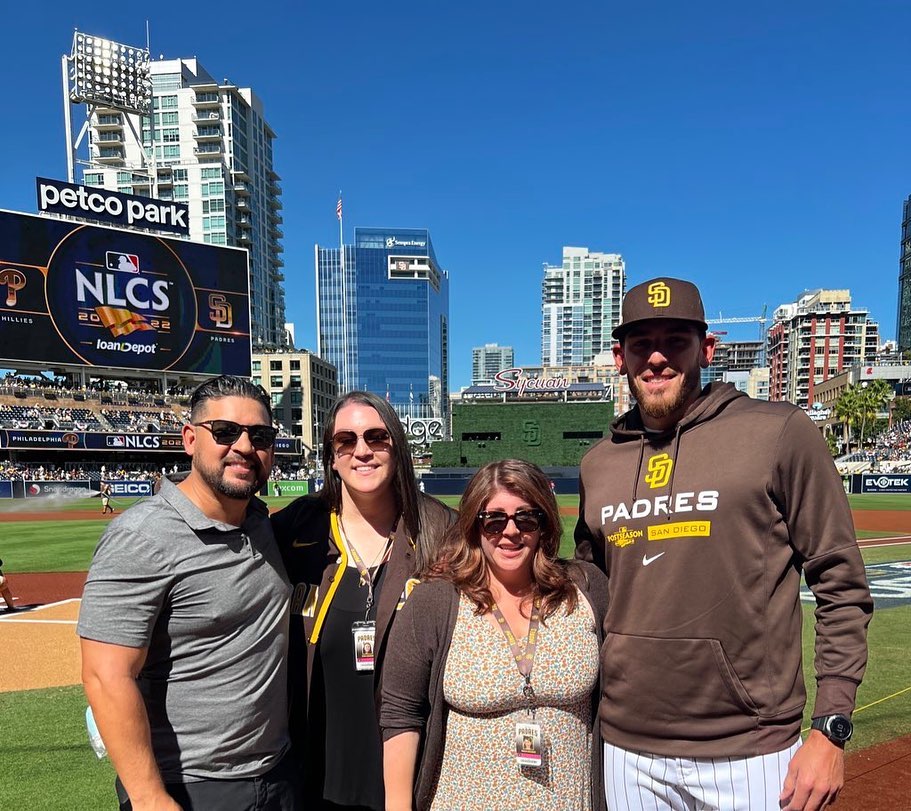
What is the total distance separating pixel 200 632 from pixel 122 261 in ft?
175

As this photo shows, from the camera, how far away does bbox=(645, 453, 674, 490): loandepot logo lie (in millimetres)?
2371

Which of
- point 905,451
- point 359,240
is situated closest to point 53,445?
point 905,451

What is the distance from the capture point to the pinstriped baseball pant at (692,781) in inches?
84.8

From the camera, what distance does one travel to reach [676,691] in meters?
2.22

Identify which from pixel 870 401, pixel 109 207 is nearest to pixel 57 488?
pixel 109 207

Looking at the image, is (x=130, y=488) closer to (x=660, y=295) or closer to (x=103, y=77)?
(x=660, y=295)

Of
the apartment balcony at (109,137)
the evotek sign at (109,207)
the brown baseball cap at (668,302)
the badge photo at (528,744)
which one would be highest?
the apartment balcony at (109,137)

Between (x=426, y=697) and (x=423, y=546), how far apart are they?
0.71m

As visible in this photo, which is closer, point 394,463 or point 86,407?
point 394,463

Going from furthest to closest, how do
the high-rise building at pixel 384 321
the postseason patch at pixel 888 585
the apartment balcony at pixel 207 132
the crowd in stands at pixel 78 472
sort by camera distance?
1. the high-rise building at pixel 384 321
2. the apartment balcony at pixel 207 132
3. the crowd in stands at pixel 78 472
4. the postseason patch at pixel 888 585

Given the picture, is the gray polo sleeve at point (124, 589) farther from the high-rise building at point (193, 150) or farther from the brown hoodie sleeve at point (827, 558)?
the high-rise building at point (193, 150)

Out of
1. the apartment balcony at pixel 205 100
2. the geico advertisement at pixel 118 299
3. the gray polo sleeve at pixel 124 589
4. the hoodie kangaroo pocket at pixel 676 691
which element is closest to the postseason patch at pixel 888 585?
the hoodie kangaroo pocket at pixel 676 691

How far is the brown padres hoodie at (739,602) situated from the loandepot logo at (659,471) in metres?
0.04

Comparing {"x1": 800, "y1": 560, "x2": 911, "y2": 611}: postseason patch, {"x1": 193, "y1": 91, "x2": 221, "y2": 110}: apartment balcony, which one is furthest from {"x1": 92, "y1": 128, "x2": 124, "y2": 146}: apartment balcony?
{"x1": 800, "y1": 560, "x2": 911, "y2": 611}: postseason patch
